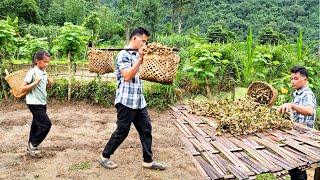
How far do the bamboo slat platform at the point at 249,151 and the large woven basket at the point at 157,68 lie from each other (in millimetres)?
839

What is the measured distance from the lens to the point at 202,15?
39.5 meters

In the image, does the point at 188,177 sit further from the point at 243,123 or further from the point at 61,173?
the point at 61,173

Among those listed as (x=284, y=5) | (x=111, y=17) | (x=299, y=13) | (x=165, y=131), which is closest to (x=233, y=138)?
(x=165, y=131)

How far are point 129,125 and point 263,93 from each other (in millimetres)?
2581

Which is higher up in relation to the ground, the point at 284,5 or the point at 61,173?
the point at 284,5

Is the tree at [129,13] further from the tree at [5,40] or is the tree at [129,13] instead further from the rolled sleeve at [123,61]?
the rolled sleeve at [123,61]

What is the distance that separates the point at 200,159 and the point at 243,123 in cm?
113

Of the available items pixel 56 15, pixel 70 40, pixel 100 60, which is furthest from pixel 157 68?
pixel 56 15

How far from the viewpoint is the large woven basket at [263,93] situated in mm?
4797

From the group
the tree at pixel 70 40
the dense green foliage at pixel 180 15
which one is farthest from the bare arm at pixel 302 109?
the dense green foliage at pixel 180 15

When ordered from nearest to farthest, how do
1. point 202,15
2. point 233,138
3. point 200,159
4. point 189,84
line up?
point 200,159
point 233,138
point 189,84
point 202,15

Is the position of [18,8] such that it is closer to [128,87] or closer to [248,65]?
[248,65]

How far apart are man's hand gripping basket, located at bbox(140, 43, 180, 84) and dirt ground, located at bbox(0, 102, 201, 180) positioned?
3.70ft

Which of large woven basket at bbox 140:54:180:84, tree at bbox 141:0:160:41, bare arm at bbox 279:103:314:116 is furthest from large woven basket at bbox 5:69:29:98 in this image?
tree at bbox 141:0:160:41
